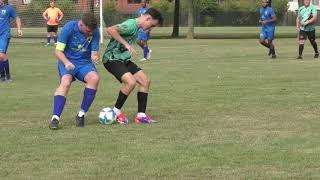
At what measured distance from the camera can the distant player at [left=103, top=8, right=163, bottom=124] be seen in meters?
9.01

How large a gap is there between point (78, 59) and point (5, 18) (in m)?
6.53

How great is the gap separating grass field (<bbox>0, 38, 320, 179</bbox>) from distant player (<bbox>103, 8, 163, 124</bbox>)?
Result: 45cm

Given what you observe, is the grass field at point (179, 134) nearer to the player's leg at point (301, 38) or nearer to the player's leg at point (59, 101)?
the player's leg at point (59, 101)

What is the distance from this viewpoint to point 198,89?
1320 centimetres

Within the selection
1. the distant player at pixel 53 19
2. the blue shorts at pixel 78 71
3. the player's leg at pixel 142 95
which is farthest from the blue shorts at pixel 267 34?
the blue shorts at pixel 78 71

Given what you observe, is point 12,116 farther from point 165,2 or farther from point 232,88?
point 165,2

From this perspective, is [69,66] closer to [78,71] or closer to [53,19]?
[78,71]

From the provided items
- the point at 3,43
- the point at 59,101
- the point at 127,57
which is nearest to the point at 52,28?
the point at 3,43

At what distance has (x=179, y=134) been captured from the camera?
8.29 metres

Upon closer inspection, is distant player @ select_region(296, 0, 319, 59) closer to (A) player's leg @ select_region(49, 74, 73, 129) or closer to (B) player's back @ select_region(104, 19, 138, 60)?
(B) player's back @ select_region(104, 19, 138, 60)

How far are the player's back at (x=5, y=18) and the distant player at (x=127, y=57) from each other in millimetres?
6303

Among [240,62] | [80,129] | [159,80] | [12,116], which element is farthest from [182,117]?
[240,62]

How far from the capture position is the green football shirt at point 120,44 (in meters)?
9.08

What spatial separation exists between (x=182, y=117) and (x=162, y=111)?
0.74 metres
